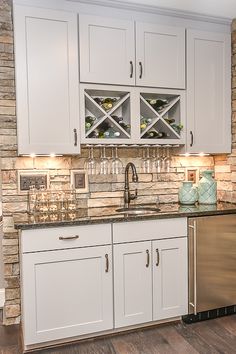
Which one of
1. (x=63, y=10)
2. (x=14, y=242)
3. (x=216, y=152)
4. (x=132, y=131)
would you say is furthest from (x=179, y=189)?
(x=63, y=10)

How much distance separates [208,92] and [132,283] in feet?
5.74

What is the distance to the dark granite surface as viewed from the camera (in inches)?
87.3

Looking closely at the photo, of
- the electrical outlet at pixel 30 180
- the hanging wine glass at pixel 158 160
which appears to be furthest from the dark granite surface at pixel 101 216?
the hanging wine glass at pixel 158 160

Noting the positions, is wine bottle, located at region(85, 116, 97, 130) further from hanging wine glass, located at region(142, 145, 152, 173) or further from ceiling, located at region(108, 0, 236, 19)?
ceiling, located at region(108, 0, 236, 19)

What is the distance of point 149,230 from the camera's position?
2.48 m

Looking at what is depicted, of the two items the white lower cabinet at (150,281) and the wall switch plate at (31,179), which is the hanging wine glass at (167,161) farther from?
the wall switch plate at (31,179)

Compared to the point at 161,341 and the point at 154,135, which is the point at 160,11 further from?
the point at 161,341

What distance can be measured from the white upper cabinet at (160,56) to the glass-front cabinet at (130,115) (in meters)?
0.08

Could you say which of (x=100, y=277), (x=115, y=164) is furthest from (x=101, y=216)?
(x=115, y=164)

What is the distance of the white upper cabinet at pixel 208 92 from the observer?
9.57 ft

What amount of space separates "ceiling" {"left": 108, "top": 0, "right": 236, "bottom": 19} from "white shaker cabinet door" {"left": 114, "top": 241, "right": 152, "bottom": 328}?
Answer: 1.87m

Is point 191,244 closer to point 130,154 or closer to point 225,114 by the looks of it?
point 130,154

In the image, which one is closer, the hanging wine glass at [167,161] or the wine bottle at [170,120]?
the wine bottle at [170,120]

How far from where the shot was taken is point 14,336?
8.08 feet
